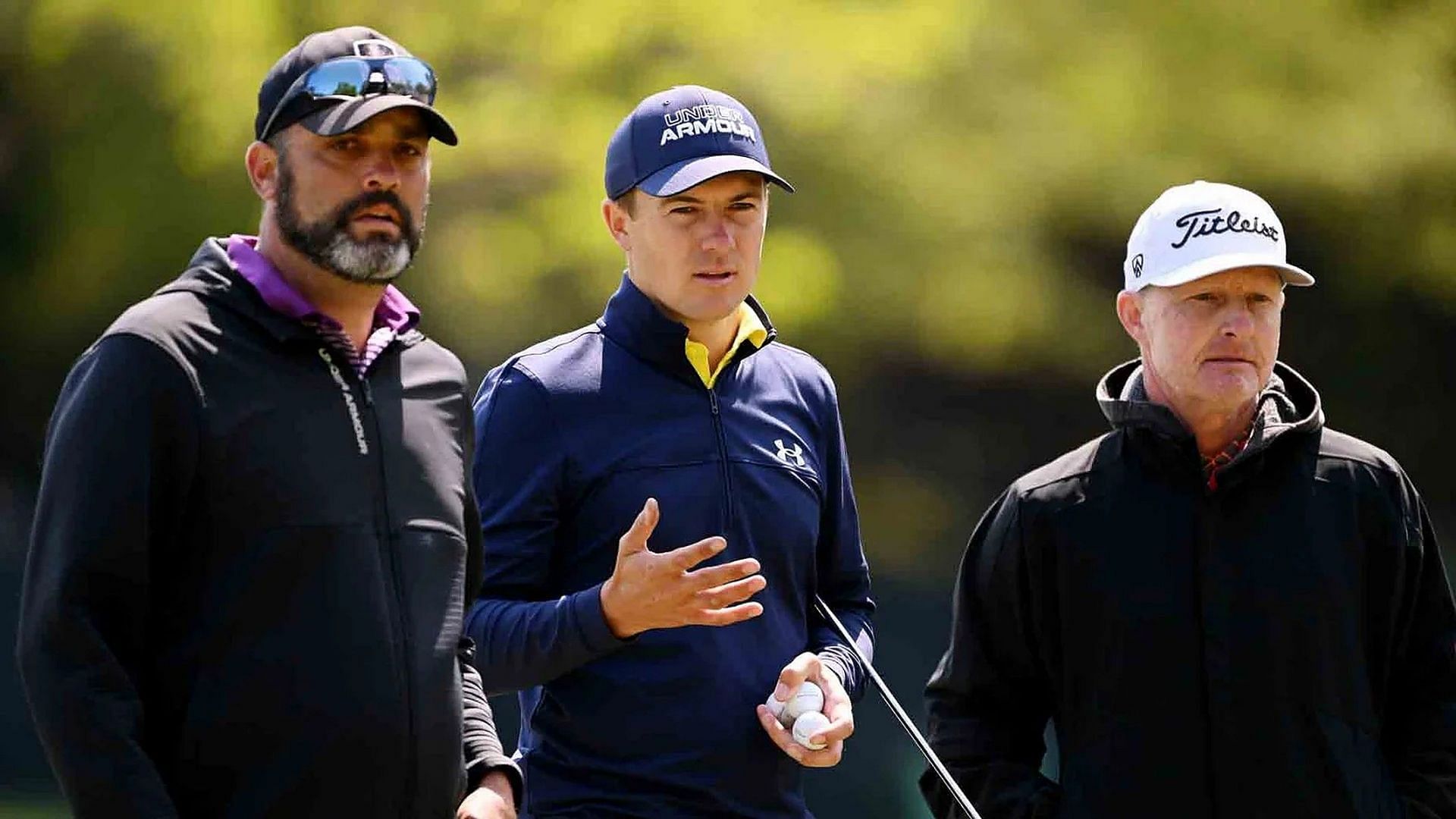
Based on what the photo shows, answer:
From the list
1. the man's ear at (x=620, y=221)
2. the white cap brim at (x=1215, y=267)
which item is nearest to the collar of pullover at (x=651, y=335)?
the man's ear at (x=620, y=221)

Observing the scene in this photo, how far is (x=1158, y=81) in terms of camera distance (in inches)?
264

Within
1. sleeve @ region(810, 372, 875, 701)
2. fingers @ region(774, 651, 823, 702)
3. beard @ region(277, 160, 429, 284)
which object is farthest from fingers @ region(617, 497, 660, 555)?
sleeve @ region(810, 372, 875, 701)

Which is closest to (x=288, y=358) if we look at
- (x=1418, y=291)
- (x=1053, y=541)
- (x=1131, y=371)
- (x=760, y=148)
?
(x=760, y=148)

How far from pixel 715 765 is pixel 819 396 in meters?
0.70

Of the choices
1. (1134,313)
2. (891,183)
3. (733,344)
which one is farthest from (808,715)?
(891,183)

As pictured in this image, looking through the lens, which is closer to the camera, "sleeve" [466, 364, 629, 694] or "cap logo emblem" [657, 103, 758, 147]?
"sleeve" [466, 364, 629, 694]

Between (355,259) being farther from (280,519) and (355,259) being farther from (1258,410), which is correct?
(1258,410)

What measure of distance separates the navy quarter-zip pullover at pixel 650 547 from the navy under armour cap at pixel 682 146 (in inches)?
8.0

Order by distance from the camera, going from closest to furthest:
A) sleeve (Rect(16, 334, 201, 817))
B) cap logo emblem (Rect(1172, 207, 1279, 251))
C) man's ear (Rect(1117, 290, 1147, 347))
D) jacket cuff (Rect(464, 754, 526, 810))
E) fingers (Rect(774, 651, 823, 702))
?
1. sleeve (Rect(16, 334, 201, 817))
2. jacket cuff (Rect(464, 754, 526, 810))
3. fingers (Rect(774, 651, 823, 702))
4. cap logo emblem (Rect(1172, 207, 1279, 251))
5. man's ear (Rect(1117, 290, 1147, 347))

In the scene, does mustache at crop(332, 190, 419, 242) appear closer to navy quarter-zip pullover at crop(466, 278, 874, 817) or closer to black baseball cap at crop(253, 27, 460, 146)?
black baseball cap at crop(253, 27, 460, 146)

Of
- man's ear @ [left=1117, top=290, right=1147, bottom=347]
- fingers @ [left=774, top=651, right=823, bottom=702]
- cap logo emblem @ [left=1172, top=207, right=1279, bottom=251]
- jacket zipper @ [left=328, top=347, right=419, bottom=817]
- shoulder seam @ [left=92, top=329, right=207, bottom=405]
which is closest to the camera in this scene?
shoulder seam @ [left=92, top=329, right=207, bottom=405]

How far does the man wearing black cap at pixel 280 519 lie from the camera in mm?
2230

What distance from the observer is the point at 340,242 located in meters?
2.54

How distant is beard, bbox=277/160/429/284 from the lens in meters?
2.54
